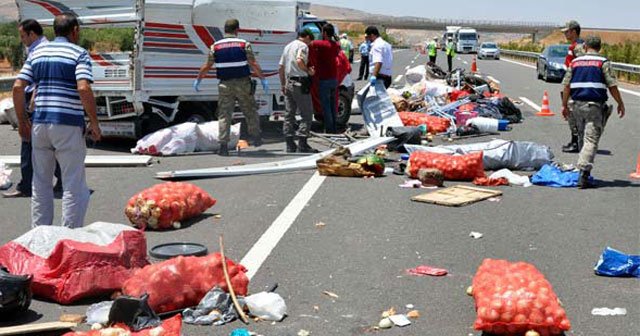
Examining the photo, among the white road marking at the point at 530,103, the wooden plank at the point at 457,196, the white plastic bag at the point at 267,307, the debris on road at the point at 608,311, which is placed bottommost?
the white road marking at the point at 530,103

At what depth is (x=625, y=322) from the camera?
530 centimetres

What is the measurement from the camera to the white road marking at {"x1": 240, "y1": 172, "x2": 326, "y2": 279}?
6691 mm

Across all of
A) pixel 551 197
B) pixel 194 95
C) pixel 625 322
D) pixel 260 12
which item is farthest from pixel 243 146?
pixel 625 322

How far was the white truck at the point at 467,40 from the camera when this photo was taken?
7806 cm

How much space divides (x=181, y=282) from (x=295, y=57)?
7.70 metres

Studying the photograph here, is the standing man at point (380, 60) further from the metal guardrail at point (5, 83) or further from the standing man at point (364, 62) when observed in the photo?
the standing man at point (364, 62)

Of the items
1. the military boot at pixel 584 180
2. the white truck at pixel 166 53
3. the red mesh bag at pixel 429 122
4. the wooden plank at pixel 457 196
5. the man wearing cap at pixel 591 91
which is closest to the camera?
the wooden plank at pixel 457 196

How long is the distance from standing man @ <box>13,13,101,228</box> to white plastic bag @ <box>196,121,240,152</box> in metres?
6.10

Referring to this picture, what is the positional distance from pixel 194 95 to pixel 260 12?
2.30 metres

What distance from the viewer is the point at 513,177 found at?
1073 cm

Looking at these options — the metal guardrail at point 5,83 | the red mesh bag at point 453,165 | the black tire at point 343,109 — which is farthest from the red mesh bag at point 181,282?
the metal guardrail at point 5,83

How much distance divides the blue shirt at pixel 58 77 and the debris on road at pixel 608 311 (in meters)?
4.25

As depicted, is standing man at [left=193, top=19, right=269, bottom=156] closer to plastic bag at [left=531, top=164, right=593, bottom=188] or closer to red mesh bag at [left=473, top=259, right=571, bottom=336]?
plastic bag at [left=531, top=164, right=593, bottom=188]

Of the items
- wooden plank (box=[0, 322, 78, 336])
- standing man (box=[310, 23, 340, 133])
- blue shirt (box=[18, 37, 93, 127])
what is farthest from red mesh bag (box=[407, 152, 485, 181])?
wooden plank (box=[0, 322, 78, 336])
